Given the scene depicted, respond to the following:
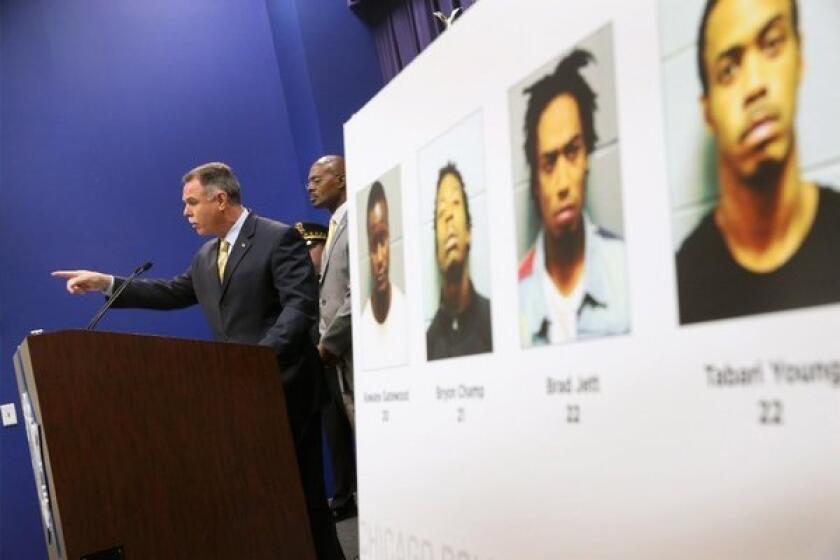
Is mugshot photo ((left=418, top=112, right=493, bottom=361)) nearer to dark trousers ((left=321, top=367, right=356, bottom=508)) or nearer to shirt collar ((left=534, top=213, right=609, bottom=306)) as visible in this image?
shirt collar ((left=534, top=213, right=609, bottom=306))

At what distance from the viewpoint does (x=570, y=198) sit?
97 centimetres

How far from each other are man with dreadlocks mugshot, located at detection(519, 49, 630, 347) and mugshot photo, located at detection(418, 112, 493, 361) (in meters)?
0.11

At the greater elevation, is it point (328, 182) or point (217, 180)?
point (328, 182)

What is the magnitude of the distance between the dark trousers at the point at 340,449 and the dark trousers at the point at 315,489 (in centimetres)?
123

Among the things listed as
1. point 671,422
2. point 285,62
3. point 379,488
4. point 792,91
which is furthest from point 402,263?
point 285,62

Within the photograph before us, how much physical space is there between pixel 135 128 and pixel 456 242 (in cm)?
326

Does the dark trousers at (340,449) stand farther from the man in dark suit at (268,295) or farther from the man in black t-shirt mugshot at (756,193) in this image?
the man in black t-shirt mugshot at (756,193)

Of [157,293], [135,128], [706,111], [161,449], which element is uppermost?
[135,128]

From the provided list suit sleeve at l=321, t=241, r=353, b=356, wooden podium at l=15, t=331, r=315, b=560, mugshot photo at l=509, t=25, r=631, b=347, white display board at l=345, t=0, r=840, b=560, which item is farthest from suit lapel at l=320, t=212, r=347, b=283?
mugshot photo at l=509, t=25, r=631, b=347

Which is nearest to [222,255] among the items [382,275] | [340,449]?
[382,275]

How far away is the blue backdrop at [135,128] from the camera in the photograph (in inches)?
145

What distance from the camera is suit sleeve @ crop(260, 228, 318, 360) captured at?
235 centimetres

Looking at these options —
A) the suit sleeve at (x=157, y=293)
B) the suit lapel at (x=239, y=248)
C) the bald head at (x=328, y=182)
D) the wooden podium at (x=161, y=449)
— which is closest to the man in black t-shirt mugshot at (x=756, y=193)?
the wooden podium at (x=161, y=449)

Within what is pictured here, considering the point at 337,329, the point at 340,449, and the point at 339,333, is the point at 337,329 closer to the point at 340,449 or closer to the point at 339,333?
the point at 339,333
